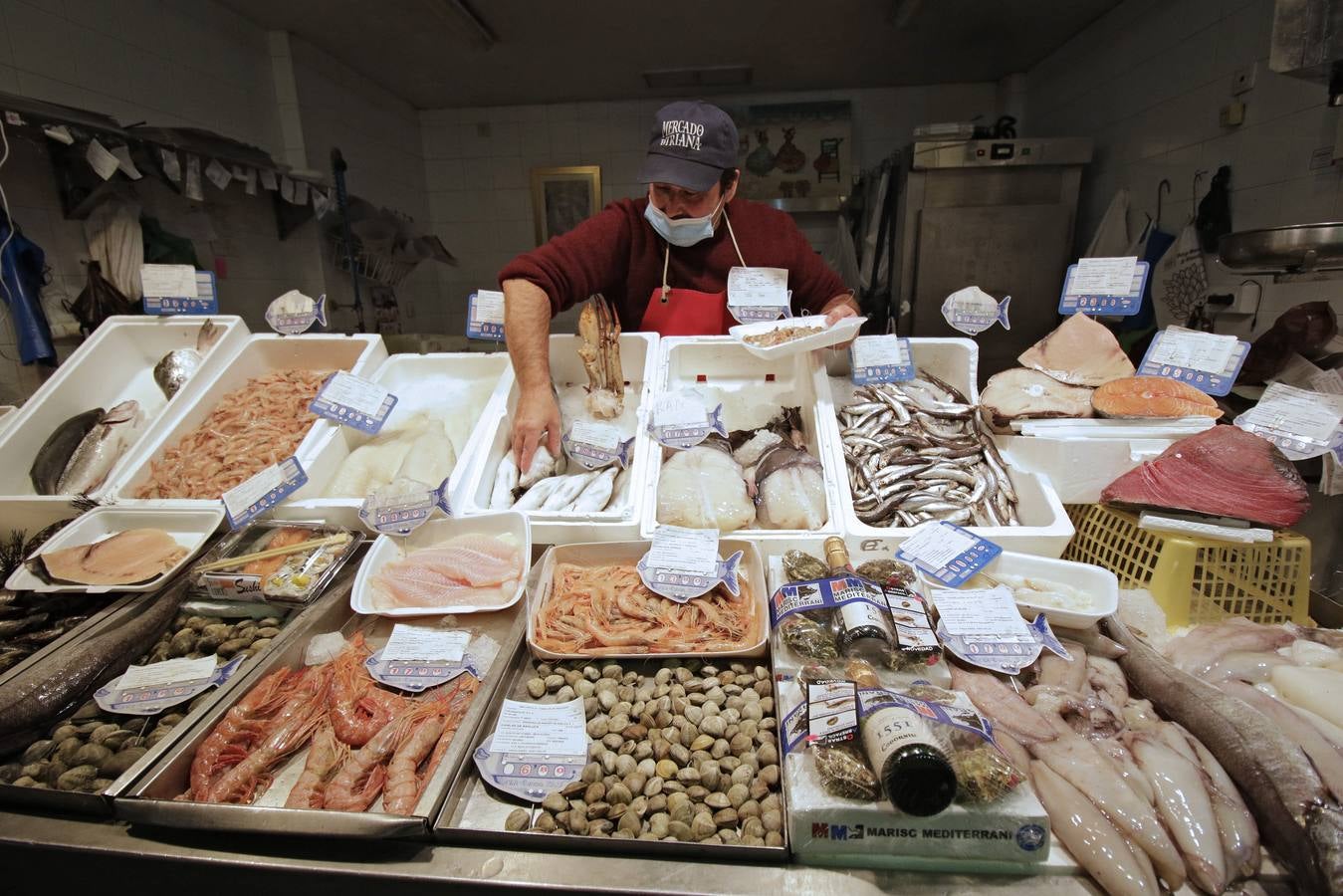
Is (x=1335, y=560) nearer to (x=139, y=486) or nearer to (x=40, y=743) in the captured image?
(x=40, y=743)

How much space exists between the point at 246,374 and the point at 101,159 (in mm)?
2085

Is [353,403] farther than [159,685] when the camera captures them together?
Yes

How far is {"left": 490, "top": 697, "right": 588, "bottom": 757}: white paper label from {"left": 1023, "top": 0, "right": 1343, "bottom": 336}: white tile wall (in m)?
4.35

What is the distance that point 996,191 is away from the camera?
532cm

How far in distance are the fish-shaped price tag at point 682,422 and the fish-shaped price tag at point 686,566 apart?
1.20 feet

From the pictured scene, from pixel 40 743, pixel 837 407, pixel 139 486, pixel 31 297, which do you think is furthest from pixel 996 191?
pixel 31 297

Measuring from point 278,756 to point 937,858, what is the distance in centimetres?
132

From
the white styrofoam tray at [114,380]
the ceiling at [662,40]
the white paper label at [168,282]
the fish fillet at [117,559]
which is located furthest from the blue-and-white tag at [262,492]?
the ceiling at [662,40]

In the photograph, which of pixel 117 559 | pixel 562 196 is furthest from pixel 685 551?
pixel 562 196

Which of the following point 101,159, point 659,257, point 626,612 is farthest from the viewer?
point 101,159

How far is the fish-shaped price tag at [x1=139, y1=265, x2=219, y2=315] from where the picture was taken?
2.55 metres

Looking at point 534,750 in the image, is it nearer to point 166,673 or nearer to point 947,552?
point 166,673

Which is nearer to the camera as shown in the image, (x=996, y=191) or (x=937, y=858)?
(x=937, y=858)

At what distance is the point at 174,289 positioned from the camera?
256 centimetres
